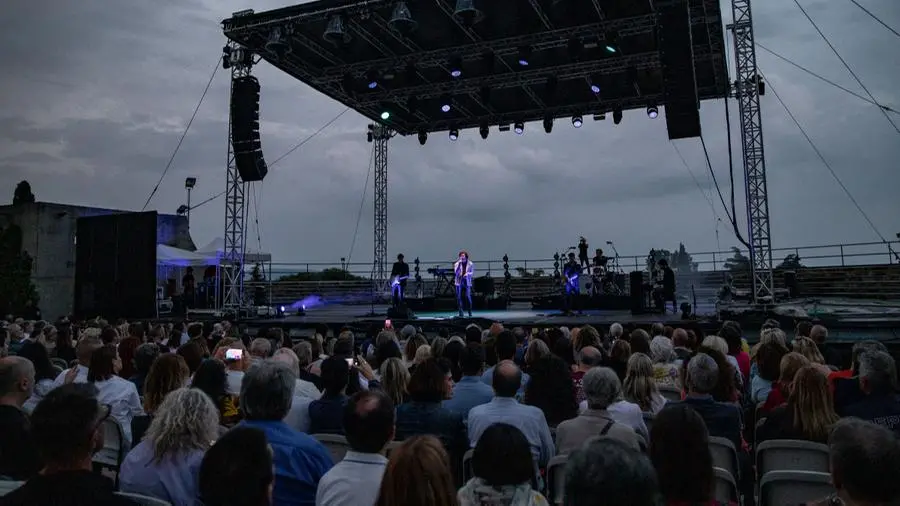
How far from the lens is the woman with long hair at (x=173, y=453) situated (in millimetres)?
2459

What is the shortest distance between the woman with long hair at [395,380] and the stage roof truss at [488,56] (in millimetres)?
9841

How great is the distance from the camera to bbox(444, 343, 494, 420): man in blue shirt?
403 centimetres

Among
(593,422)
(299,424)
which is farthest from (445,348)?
(593,422)

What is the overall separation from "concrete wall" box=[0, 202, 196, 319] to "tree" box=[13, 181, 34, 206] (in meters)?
2.54

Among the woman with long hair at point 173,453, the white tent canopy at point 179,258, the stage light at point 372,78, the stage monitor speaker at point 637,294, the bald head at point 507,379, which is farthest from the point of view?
the white tent canopy at point 179,258

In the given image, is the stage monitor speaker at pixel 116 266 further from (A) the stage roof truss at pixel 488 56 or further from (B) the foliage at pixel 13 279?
(A) the stage roof truss at pixel 488 56

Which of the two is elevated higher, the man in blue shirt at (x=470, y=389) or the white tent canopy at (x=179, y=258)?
the white tent canopy at (x=179, y=258)

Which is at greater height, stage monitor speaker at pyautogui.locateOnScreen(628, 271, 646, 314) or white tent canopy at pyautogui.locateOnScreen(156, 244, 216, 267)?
white tent canopy at pyautogui.locateOnScreen(156, 244, 216, 267)

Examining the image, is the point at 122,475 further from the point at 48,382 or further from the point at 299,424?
the point at 48,382

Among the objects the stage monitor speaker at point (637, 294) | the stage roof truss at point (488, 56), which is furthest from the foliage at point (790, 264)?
the stage monitor speaker at point (637, 294)

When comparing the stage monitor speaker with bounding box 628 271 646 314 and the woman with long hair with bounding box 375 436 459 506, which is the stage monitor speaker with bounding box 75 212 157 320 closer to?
the stage monitor speaker with bounding box 628 271 646 314

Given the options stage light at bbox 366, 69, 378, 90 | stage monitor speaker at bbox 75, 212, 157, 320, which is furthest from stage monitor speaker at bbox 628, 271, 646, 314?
stage monitor speaker at bbox 75, 212, 157, 320

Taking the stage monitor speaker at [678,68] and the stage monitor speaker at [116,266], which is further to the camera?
the stage monitor speaker at [116,266]

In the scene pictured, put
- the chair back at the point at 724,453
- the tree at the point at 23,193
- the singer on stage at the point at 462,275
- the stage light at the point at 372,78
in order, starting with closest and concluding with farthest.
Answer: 1. the chair back at the point at 724,453
2. the singer on stage at the point at 462,275
3. the stage light at the point at 372,78
4. the tree at the point at 23,193
